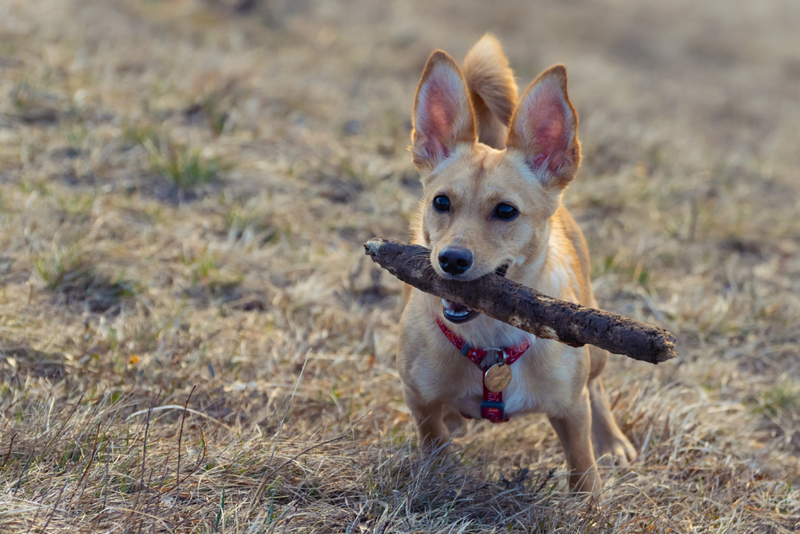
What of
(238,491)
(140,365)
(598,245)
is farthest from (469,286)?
(598,245)

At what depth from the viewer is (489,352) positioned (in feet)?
8.89

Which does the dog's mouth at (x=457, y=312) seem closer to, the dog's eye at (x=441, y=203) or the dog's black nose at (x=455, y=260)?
the dog's black nose at (x=455, y=260)

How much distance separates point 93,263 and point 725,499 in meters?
3.42

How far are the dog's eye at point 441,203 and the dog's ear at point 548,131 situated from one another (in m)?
0.45

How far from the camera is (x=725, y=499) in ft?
9.37

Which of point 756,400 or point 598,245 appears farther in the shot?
point 598,245

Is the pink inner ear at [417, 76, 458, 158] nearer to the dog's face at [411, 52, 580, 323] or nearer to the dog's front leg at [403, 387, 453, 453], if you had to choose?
the dog's face at [411, 52, 580, 323]

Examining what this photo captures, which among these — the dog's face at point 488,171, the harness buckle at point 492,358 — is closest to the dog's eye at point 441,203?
the dog's face at point 488,171

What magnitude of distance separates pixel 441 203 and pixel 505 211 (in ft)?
0.89

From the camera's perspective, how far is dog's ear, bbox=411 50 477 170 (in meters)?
2.94

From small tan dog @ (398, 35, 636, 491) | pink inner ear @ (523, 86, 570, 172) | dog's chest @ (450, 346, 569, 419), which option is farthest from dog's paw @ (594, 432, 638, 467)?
pink inner ear @ (523, 86, 570, 172)

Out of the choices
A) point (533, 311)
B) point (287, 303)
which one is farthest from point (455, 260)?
point (287, 303)

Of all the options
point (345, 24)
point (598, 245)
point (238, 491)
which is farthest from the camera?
point (345, 24)

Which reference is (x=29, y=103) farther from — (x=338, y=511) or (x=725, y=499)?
(x=725, y=499)
